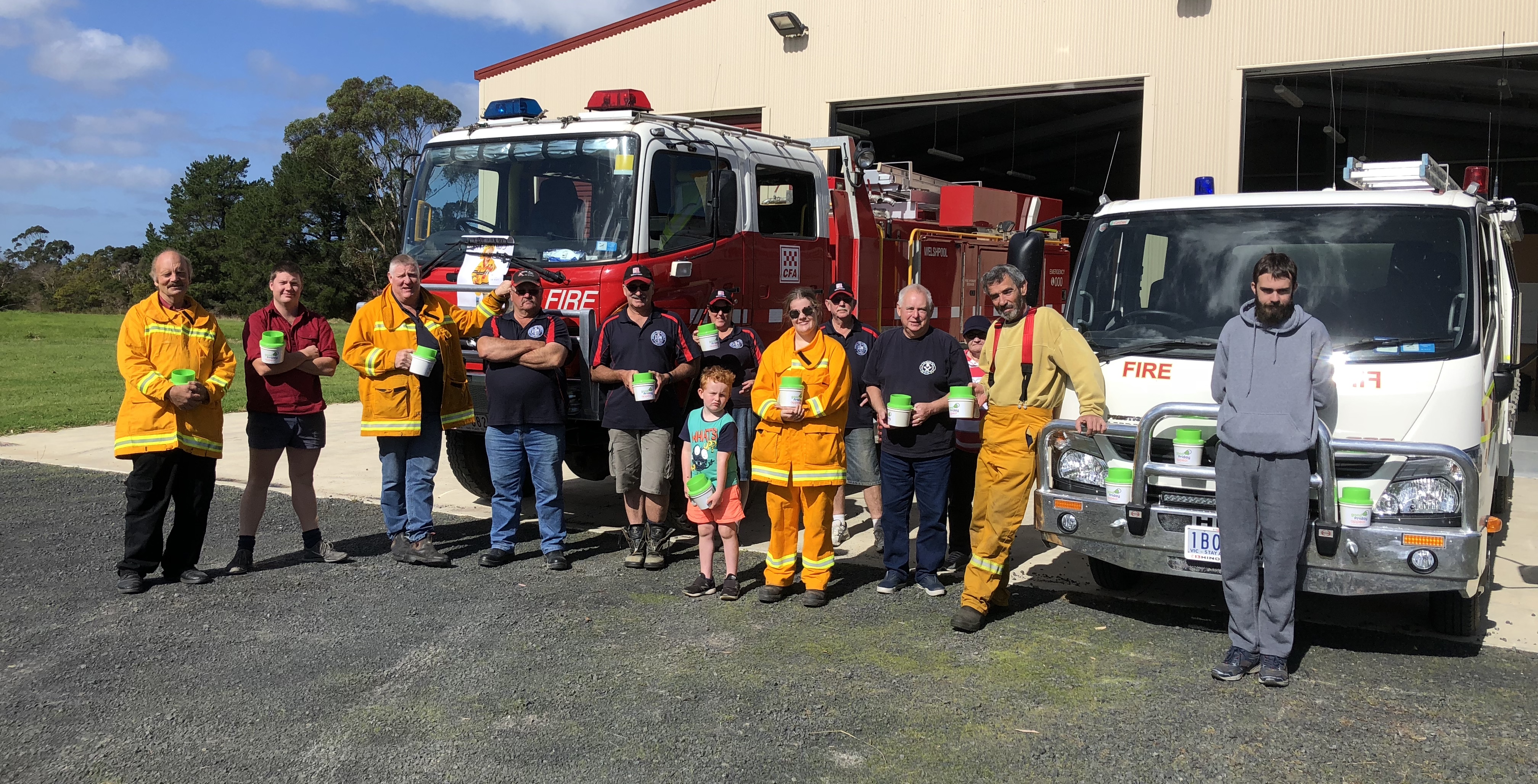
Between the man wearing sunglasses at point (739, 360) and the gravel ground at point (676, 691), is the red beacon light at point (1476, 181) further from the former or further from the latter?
the man wearing sunglasses at point (739, 360)

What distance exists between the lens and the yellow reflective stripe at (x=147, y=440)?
235 inches

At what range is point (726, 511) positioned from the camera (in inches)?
243

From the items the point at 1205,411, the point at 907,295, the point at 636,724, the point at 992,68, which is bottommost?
the point at 636,724

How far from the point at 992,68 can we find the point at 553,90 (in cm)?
679

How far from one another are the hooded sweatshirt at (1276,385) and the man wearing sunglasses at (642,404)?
3.18 metres

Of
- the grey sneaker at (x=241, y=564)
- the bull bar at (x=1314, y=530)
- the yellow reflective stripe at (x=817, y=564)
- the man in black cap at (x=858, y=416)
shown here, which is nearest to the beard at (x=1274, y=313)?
the bull bar at (x=1314, y=530)

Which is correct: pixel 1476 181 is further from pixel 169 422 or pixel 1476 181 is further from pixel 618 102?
pixel 169 422

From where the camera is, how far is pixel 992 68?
14461 millimetres

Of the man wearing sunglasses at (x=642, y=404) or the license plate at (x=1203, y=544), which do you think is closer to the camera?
the license plate at (x=1203, y=544)

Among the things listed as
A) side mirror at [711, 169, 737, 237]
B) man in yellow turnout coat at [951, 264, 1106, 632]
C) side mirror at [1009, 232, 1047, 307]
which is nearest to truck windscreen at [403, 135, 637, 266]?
side mirror at [711, 169, 737, 237]

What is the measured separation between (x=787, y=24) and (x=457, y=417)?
10144 mm

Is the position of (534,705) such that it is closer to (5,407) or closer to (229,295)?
(5,407)

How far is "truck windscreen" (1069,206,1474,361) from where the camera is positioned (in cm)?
517

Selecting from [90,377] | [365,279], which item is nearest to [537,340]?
[90,377]
